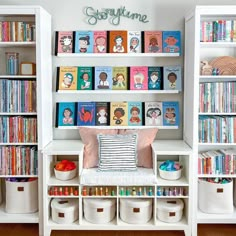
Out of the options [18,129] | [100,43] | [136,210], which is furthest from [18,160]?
[100,43]

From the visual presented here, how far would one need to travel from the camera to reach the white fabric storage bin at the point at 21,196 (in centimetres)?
314

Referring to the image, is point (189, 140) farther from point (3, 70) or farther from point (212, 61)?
point (3, 70)

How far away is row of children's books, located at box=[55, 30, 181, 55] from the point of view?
3.34 meters

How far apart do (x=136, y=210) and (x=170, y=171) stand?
1.37 ft

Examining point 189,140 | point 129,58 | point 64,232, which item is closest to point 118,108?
point 129,58

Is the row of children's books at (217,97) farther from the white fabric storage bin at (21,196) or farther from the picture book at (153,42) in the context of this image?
the white fabric storage bin at (21,196)

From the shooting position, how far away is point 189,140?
317 centimetres

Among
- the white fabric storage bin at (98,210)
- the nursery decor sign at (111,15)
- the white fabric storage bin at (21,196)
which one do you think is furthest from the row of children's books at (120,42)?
the white fabric storage bin at (98,210)

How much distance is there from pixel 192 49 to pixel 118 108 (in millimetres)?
845

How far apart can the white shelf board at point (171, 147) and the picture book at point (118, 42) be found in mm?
883

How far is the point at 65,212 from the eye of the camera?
3018 millimetres

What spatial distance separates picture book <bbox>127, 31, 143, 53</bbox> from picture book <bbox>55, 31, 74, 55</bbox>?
20.4 inches

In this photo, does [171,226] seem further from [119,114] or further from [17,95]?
[17,95]

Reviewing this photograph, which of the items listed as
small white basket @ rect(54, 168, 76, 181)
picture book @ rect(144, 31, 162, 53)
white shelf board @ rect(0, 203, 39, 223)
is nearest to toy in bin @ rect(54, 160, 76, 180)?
small white basket @ rect(54, 168, 76, 181)
